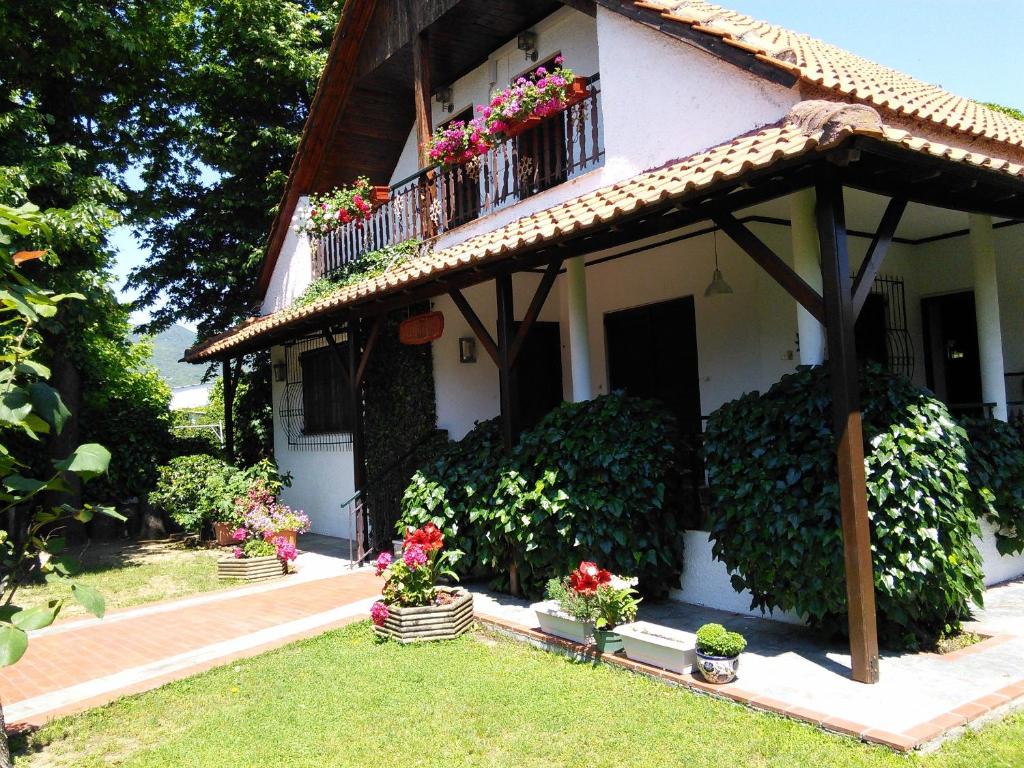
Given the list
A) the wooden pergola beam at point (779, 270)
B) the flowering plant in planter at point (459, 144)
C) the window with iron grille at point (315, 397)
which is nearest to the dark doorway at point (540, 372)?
the flowering plant in planter at point (459, 144)

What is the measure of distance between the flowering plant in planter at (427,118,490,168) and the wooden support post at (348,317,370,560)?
244 centimetres

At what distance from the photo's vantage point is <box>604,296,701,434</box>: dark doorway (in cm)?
879

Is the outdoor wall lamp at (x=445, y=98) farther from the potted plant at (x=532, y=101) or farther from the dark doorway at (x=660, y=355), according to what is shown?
the dark doorway at (x=660, y=355)

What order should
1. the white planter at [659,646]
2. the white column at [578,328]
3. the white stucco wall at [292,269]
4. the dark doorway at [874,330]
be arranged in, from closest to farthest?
the white planter at [659,646], the white column at [578,328], the dark doorway at [874,330], the white stucco wall at [292,269]

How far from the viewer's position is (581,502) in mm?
6344

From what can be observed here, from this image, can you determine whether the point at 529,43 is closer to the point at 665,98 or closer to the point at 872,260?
the point at 665,98

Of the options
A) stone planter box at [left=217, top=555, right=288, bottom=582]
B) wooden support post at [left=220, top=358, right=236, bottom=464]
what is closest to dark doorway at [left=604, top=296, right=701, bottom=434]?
stone planter box at [left=217, top=555, right=288, bottom=582]

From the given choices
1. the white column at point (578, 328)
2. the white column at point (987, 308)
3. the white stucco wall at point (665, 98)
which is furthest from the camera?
the white column at point (578, 328)

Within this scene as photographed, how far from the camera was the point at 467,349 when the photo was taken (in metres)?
10.1

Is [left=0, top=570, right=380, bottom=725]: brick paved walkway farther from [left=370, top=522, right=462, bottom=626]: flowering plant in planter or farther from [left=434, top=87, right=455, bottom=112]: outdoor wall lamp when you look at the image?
[left=434, top=87, right=455, bottom=112]: outdoor wall lamp

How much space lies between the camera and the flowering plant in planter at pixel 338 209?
12.0 metres

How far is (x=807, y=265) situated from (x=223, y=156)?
13.6m

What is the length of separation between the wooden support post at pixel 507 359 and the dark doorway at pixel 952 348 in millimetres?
5744

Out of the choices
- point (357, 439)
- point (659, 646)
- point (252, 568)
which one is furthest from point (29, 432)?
point (357, 439)
